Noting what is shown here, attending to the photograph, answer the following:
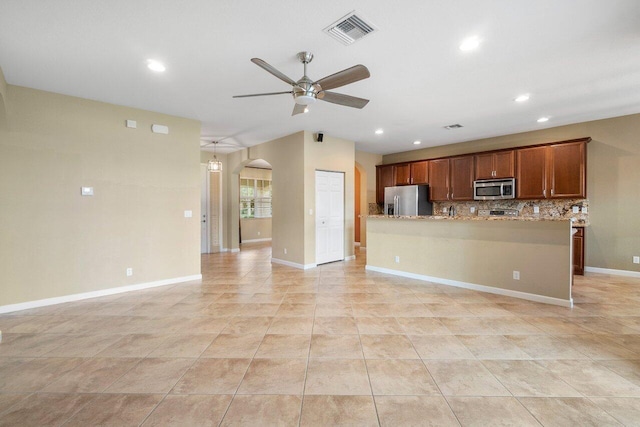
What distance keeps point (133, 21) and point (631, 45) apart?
4.51 meters

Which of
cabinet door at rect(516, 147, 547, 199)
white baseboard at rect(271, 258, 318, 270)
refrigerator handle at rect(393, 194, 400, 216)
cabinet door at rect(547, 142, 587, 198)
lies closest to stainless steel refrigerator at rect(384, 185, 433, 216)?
refrigerator handle at rect(393, 194, 400, 216)

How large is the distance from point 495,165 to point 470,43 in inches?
168

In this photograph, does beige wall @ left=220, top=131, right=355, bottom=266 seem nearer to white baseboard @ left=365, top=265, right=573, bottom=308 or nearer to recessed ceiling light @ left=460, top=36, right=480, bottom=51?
white baseboard @ left=365, top=265, right=573, bottom=308

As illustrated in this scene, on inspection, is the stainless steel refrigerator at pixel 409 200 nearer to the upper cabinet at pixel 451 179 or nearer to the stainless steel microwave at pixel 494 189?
the upper cabinet at pixel 451 179

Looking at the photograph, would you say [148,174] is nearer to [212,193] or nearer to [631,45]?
[212,193]

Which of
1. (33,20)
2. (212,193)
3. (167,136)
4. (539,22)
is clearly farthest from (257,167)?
(539,22)

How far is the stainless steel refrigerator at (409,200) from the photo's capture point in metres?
7.14

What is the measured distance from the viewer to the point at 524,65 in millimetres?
3088

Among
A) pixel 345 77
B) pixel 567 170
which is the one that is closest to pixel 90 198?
pixel 345 77

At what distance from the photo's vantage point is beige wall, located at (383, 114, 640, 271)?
496 centimetres

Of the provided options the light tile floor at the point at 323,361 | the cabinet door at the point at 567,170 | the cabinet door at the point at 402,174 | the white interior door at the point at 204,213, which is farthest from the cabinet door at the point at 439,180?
the white interior door at the point at 204,213

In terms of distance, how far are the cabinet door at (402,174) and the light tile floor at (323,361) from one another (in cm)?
418

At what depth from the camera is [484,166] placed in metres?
6.34

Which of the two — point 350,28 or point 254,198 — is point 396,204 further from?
point 350,28
